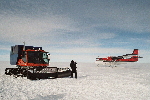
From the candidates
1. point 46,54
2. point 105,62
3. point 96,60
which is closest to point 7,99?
point 46,54

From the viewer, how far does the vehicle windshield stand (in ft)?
45.3

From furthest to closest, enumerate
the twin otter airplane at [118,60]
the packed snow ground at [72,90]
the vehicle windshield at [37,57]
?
the twin otter airplane at [118,60] < the vehicle windshield at [37,57] < the packed snow ground at [72,90]

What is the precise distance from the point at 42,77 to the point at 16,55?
6.41m

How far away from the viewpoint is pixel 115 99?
6.71 metres

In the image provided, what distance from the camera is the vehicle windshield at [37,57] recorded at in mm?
13812

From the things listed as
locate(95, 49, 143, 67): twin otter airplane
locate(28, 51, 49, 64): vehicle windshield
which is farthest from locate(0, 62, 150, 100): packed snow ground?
locate(95, 49, 143, 67): twin otter airplane

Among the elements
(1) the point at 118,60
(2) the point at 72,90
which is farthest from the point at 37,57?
(1) the point at 118,60

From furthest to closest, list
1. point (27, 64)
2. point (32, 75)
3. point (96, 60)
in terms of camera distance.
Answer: point (96, 60), point (27, 64), point (32, 75)

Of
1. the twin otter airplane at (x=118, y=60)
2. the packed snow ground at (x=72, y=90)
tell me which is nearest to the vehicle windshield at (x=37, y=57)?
the packed snow ground at (x=72, y=90)

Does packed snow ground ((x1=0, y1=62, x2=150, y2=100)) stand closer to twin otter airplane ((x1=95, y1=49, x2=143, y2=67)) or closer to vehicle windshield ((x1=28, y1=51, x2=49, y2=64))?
vehicle windshield ((x1=28, y1=51, x2=49, y2=64))

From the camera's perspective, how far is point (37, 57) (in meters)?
14.1

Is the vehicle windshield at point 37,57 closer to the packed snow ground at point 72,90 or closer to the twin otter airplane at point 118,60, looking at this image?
the packed snow ground at point 72,90

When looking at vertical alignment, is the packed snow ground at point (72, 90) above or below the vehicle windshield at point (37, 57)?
below

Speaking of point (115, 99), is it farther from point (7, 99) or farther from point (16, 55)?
point (16, 55)
